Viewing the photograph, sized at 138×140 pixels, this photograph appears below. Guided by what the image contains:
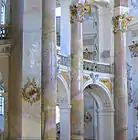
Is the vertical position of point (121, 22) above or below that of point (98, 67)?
above

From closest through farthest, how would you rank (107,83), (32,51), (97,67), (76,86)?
(32,51)
(76,86)
(107,83)
(97,67)

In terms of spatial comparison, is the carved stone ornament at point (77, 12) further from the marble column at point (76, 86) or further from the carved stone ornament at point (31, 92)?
the carved stone ornament at point (31, 92)

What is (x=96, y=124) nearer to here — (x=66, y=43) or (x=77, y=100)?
(x=66, y=43)

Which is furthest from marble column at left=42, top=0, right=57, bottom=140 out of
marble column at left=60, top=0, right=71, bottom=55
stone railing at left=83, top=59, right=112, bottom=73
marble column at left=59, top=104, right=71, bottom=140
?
stone railing at left=83, top=59, right=112, bottom=73

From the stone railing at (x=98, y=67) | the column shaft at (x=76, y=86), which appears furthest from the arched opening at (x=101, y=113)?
the column shaft at (x=76, y=86)

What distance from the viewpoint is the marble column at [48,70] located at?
10766 mm

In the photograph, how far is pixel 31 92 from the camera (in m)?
10.2

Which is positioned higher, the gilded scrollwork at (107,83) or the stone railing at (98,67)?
the stone railing at (98,67)

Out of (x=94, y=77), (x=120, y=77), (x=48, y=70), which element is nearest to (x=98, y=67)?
(x=94, y=77)

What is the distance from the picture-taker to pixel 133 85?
24922 mm

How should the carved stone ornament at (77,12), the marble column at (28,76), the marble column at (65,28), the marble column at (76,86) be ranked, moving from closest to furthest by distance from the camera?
the marble column at (28,76) → the marble column at (76,86) → the carved stone ornament at (77,12) → the marble column at (65,28)

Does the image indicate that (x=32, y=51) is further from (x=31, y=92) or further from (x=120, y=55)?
(x=120, y=55)

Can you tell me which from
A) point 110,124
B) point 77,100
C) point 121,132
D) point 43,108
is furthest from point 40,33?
point 110,124

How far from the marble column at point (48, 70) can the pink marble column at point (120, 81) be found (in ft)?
26.1
